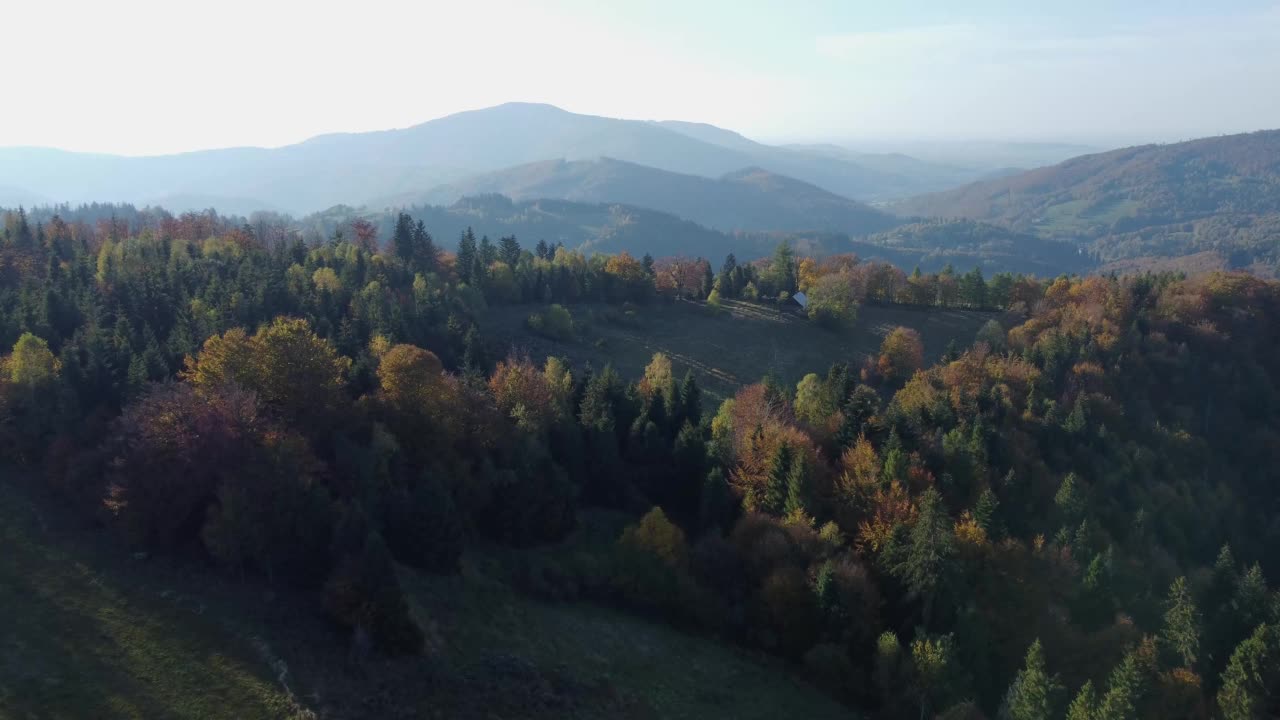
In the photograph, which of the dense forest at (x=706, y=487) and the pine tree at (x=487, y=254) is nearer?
the dense forest at (x=706, y=487)

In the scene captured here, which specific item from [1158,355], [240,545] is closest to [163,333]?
[240,545]

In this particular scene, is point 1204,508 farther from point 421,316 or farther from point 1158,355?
point 421,316

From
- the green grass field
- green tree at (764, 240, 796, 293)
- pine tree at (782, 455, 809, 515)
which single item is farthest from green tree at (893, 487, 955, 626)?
green tree at (764, 240, 796, 293)

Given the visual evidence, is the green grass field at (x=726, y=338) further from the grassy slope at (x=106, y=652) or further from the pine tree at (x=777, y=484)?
the grassy slope at (x=106, y=652)

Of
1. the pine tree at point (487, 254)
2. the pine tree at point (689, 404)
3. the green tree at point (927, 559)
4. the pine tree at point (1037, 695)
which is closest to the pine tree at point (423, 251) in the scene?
the pine tree at point (487, 254)

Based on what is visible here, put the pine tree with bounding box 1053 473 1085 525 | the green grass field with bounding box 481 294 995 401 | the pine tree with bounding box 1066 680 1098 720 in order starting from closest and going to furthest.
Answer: the pine tree with bounding box 1066 680 1098 720
the pine tree with bounding box 1053 473 1085 525
the green grass field with bounding box 481 294 995 401

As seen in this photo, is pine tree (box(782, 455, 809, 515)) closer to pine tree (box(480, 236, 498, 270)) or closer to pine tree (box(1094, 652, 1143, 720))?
pine tree (box(1094, 652, 1143, 720))
